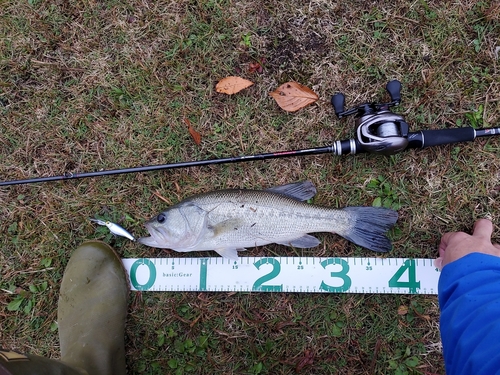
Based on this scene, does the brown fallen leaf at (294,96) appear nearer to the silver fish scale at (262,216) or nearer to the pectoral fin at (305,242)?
the silver fish scale at (262,216)

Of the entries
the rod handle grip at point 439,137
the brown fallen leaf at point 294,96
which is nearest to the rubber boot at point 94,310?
the brown fallen leaf at point 294,96

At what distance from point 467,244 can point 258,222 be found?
1682mm

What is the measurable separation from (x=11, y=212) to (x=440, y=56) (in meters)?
4.29

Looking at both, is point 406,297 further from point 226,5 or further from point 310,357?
point 226,5

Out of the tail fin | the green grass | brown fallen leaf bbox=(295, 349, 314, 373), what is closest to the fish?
the tail fin

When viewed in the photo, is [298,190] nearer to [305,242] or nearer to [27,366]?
[305,242]

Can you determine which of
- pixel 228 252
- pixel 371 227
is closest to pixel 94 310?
pixel 228 252

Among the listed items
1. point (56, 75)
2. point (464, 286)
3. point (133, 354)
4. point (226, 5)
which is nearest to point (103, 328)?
point (133, 354)

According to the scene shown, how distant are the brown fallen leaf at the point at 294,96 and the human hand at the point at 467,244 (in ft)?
5.53

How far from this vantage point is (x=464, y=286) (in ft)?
8.29

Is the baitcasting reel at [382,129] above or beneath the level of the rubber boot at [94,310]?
above

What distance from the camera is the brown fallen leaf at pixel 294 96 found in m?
3.42

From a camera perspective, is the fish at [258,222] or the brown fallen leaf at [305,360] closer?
the fish at [258,222]

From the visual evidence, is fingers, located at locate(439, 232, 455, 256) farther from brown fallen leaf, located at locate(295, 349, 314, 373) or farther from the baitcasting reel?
brown fallen leaf, located at locate(295, 349, 314, 373)
